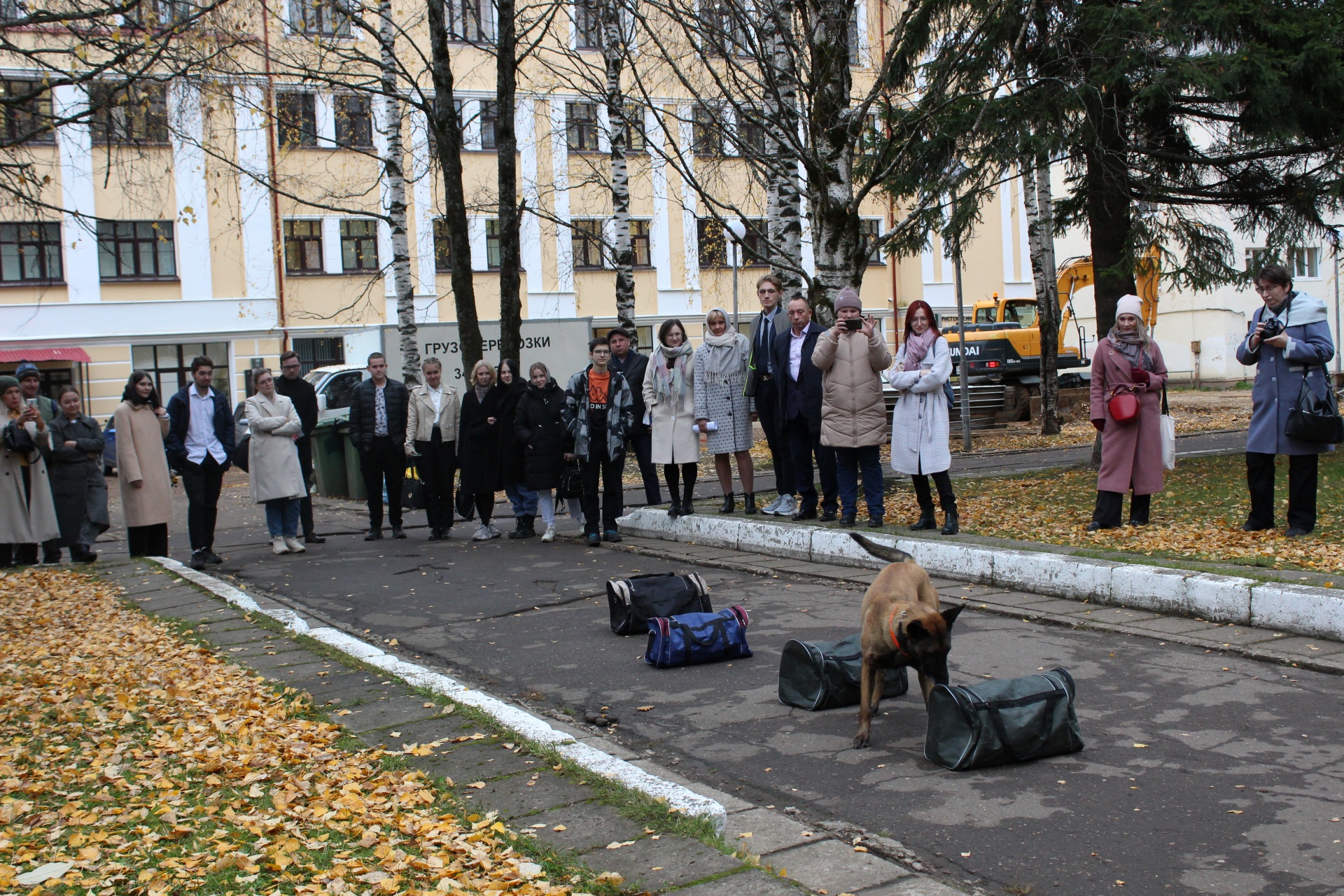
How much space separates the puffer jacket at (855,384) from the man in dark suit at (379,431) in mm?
5425

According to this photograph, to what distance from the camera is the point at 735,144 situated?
39.8ft

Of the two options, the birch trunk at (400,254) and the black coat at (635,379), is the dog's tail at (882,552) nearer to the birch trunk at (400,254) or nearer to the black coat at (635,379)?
the black coat at (635,379)

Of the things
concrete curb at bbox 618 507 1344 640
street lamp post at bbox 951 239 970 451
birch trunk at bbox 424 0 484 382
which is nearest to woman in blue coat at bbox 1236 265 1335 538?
concrete curb at bbox 618 507 1344 640

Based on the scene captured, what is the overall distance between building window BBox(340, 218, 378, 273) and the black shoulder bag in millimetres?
31533

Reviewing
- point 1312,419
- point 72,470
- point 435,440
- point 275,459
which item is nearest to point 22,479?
point 72,470

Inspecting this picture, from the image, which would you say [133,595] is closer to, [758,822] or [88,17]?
[88,17]

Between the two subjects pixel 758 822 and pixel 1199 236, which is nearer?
pixel 758 822

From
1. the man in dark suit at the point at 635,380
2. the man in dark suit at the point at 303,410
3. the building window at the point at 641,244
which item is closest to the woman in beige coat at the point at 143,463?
the man in dark suit at the point at 303,410

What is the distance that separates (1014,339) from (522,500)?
62.3 ft

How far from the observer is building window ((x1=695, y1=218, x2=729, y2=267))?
98.2 ft

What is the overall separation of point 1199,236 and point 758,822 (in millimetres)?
12310

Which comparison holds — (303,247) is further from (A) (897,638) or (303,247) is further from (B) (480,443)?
(A) (897,638)

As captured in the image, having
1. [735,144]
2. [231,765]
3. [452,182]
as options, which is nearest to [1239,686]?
[231,765]

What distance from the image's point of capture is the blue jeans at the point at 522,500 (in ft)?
42.2
